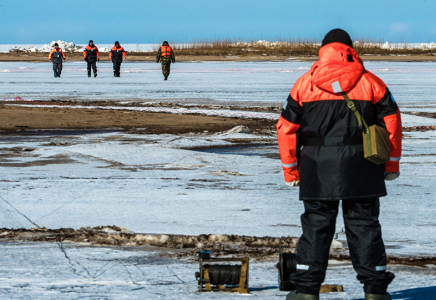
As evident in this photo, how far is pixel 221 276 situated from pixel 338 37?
4.66 ft

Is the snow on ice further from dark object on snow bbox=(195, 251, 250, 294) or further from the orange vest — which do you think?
the orange vest

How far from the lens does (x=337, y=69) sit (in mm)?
3439

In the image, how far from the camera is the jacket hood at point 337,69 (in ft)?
11.3

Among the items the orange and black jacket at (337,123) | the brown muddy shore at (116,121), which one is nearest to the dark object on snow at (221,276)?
the orange and black jacket at (337,123)

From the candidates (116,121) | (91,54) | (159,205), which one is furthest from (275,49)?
(159,205)

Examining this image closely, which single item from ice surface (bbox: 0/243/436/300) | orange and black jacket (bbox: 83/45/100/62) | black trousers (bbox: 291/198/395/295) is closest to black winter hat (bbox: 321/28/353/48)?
black trousers (bbox: 291/198/395/295)

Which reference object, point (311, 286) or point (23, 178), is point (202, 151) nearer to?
point (23, 178)

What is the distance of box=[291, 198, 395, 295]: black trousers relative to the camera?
3.52 metres

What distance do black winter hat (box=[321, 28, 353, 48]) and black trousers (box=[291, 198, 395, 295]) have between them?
31.5 inches

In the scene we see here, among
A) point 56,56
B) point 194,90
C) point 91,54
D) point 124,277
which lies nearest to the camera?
point 124,277

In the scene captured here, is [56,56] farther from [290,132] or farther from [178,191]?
[290,132]

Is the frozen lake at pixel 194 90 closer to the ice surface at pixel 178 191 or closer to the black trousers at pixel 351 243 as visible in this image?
the ice surface at pixel 178 191

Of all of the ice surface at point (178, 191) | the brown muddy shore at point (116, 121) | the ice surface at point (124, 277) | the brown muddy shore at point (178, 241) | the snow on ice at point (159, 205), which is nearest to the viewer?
the ice surface at point (124, 277)

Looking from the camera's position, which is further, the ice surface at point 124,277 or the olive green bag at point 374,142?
the ice surface at point 124,277
